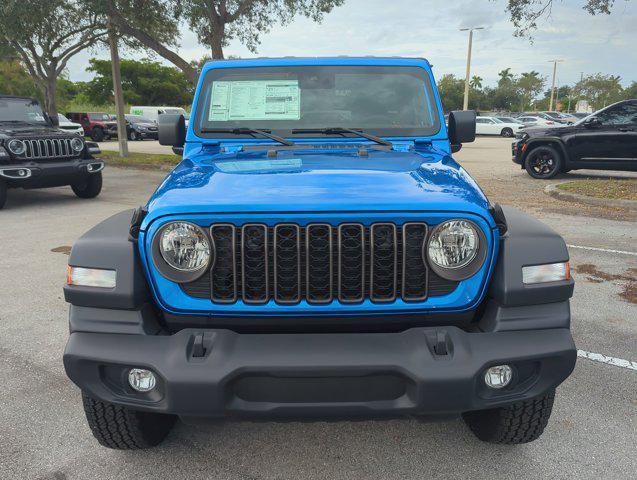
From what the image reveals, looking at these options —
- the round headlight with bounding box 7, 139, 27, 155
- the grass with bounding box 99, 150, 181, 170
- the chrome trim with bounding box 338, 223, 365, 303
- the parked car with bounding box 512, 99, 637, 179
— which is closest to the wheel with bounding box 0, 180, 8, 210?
the round headlight with bounding box 7, 139, 27, 155

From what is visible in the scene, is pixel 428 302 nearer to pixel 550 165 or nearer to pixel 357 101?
pixel 357 101

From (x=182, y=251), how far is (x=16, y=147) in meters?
7.81

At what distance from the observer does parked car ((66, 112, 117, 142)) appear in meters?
30.6

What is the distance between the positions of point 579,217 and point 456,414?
7462 mm

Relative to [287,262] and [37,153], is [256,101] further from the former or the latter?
[37,153]

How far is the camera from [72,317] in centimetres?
210

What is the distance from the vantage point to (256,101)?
3.35m

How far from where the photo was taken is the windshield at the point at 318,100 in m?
3.29

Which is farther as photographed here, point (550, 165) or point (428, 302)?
point (550, 165)

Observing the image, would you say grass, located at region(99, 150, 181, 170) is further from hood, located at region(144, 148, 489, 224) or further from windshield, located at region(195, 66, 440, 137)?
hood, located at region(144, 148, 489, 224)

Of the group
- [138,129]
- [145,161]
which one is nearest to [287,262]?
[145,161]

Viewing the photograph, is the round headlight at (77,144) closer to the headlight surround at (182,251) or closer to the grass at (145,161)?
the grass at (145,161)

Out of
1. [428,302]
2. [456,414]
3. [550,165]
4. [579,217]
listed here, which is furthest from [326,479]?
[550,165]

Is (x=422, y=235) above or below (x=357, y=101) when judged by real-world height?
below
